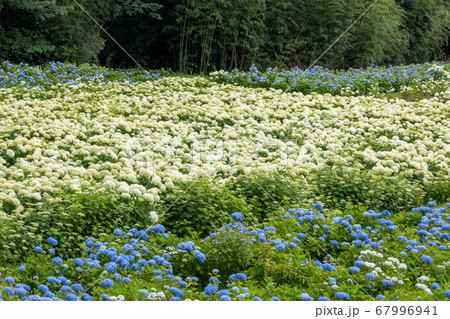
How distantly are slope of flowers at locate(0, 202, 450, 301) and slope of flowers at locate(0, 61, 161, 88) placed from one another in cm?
713

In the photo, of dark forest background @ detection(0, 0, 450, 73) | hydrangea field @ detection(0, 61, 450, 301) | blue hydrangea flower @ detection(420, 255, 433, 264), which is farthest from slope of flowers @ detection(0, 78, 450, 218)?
dark forest background @ detection(0, 0, 450, 73)

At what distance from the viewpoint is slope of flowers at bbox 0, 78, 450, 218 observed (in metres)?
5.24

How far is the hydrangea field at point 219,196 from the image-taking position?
11.2ft

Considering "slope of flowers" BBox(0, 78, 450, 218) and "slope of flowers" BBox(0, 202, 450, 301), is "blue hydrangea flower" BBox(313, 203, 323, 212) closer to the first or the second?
"slope of flowers" BBox(0, 202, 450, 301)

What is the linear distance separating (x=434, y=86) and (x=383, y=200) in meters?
7.42

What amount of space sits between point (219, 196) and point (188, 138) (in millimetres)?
2153

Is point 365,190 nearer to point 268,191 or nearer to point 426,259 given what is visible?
point 268,191

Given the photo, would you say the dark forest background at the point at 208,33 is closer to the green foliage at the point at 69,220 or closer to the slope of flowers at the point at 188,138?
the slope of flowers at the point at 188,138

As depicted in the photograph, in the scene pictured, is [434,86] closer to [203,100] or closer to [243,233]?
[203,100]

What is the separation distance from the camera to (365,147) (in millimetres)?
7324

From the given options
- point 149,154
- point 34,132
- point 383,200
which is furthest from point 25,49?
point 383,200

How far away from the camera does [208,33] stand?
15.8 m

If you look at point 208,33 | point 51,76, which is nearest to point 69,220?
point 51,76

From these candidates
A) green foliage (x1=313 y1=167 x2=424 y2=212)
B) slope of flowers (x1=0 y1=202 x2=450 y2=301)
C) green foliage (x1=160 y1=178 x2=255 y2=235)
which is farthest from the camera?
green foliage (x1=313 y1=167 x2=424 y2=212)
